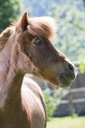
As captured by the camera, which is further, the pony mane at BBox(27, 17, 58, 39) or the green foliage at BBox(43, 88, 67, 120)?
the green foliage at BBox(43, 88, 67, 120)

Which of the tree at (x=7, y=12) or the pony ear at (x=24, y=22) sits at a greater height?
the tree at (x=7, y=12)

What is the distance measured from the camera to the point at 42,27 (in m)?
3.81

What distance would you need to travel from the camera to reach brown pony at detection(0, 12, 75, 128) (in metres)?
3.72

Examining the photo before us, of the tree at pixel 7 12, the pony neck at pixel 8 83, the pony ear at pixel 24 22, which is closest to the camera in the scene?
the pony ear at pixel 24 22

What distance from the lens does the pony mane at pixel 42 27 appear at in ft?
12.4

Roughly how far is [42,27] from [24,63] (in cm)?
36

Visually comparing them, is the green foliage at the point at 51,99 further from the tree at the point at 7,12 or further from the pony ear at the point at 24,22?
the pony ear at the point at 24,22

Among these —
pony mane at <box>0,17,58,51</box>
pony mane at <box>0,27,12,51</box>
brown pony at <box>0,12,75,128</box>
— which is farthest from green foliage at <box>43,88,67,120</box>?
pony mane at <box>0,17,58,51</box>

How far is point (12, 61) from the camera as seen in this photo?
3947 mm

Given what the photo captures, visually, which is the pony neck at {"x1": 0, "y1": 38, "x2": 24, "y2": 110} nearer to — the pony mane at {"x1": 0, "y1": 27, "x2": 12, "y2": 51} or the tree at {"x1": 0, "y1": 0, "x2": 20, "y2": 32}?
the pony mane at {"x1": 0, "y1": 27, "x2": 12, "y2": 51}

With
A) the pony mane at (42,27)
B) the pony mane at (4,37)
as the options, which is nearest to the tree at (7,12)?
the pony mane at (4,37)

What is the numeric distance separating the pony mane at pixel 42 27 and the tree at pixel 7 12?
38.9ft

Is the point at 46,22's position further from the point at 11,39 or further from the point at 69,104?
the point at 69,104

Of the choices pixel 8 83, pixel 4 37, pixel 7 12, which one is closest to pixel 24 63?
pixel 8 83
